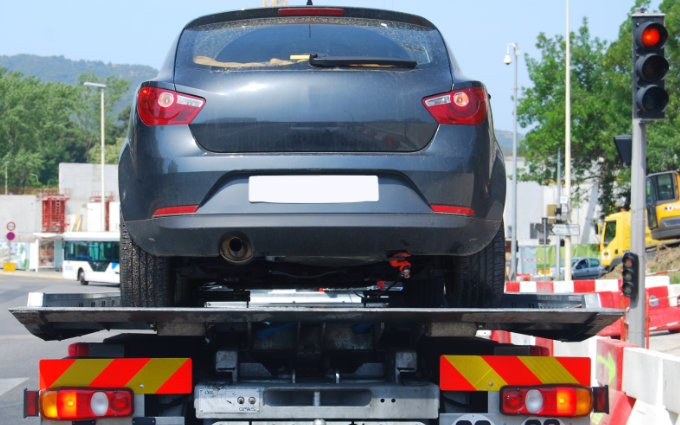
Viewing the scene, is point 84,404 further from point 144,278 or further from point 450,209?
point 450,209

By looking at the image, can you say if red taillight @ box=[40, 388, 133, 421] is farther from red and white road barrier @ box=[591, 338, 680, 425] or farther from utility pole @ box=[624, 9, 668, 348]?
utility pole @ box=[624, 9, 668, 348]

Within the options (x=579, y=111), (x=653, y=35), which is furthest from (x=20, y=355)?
(x=579, y=111)

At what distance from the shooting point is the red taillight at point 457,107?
4.05m

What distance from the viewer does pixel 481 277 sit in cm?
460

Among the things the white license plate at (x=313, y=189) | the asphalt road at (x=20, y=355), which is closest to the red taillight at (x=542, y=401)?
the white license plate at (x=313, y=189)

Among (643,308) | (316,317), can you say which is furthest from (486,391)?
(643,308)

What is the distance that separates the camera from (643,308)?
8742 mm

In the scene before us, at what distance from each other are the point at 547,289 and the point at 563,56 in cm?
3307

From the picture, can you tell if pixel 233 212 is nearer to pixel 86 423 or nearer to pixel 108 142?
pixel 86 423

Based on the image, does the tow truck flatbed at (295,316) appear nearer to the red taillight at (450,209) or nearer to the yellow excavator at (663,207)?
the red taillight at (450,209)

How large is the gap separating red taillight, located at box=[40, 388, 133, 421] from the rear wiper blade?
169cm

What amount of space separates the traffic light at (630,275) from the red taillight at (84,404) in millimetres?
6134

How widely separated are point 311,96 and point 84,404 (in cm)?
167

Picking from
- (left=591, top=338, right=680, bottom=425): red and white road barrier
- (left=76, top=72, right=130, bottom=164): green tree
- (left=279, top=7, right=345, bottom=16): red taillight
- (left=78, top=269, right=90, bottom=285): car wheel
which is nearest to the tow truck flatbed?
(left=591, top=338, right=680, bottom=425): red and white road barrier
